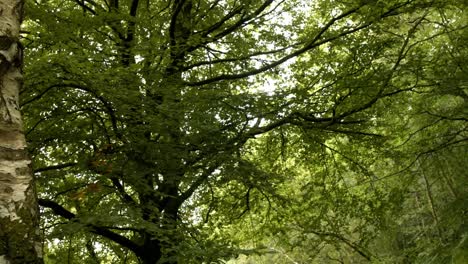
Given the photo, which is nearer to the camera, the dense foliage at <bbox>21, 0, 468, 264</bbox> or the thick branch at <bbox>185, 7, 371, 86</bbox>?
the dense foliage at <bbox>21, 0, 468, 264</bbox>

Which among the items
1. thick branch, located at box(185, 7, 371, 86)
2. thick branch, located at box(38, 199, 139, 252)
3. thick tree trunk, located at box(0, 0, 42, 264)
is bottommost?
thick tree trunk, located at box(0, 0, 42, 264)

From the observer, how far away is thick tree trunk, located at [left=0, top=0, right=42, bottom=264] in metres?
1.42

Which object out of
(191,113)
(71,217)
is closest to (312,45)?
(191,113)

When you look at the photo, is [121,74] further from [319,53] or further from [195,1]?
[319,53]

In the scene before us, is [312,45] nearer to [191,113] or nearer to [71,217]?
[191,113]

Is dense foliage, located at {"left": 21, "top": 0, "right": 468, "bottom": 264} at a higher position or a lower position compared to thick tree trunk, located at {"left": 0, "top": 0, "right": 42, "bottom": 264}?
higher

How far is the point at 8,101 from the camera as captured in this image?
170cm

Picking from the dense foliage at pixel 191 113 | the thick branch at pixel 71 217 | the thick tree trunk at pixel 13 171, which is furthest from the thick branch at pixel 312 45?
the thick tree trunk at pixel 13 171

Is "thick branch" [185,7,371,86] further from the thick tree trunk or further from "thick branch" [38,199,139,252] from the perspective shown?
the thick tree trunk

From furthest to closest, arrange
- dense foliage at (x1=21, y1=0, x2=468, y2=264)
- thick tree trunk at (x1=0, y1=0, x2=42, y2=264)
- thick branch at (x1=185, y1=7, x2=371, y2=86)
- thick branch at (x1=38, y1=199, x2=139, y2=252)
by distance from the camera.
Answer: thick branch at (x1=185, y1=7, x2=371, y2=86) < thick branch at (x1=38, y1=199, x2=139, y2=252) < dense foliage at (x1=21, y1=0, x2=468, y2=264) < thick tree trunk at (x1=0, y1=0, x2=42, y2=264)

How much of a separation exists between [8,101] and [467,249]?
4.17m

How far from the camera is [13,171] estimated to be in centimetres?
152

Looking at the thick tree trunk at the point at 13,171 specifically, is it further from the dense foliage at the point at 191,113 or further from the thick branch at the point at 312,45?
the thick branch at the point at 312,45

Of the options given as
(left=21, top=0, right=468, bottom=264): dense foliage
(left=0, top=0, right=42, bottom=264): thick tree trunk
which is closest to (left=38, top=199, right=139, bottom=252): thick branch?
(left=21, top=0, right=468, bottom=264): dense foliage
